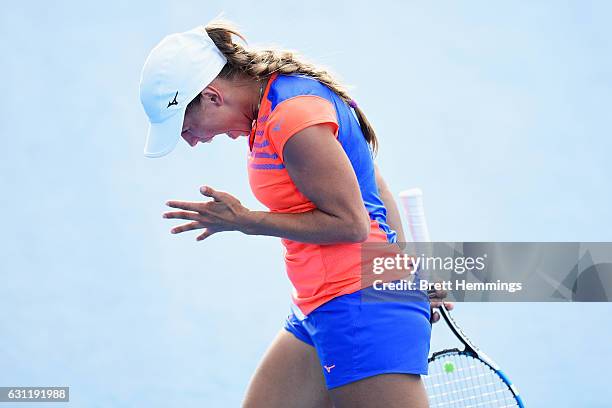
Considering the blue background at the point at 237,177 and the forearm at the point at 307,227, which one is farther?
the blue background at the point at 237,177

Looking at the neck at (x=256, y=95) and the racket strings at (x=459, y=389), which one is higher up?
the neck at (x=256, y=95)

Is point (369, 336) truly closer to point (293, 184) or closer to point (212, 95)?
point (293, 184)

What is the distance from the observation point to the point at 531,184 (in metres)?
4.96

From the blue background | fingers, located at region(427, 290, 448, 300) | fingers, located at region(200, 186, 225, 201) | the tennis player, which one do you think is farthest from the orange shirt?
the blue background

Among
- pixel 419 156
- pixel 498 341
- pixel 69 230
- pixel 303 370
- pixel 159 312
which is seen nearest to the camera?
pixel 303 370

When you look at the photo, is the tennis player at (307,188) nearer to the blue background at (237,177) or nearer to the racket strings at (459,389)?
the racket strings at (459,389)

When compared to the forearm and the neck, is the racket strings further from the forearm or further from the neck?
the neck

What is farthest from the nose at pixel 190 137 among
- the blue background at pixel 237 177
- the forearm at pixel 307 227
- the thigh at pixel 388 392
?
the blue background at pixel 237 177

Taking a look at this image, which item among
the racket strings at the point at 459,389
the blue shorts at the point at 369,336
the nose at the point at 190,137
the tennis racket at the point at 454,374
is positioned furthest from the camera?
the racket strings at the point at 459,389

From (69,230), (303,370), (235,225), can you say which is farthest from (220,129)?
(69,230)

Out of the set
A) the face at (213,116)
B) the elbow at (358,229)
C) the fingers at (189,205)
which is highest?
the face at (213,116)

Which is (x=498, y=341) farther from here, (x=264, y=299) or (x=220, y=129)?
(x=220, y=129)

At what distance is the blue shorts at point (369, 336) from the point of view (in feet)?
6.07

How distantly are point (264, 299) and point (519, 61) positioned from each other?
79.0 inches
